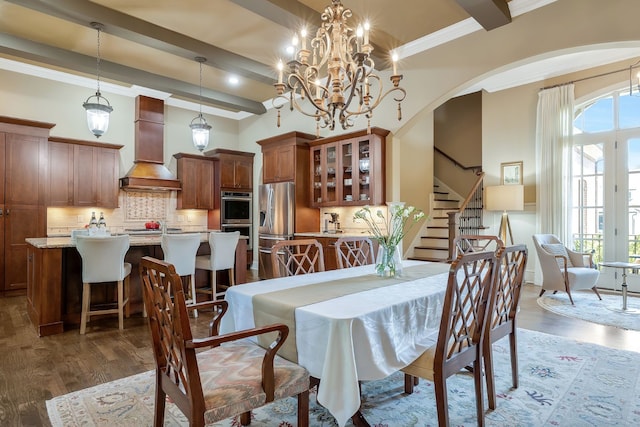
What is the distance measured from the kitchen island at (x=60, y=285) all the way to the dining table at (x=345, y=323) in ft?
8.03

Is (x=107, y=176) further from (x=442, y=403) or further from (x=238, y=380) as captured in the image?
(x=442, y=403)

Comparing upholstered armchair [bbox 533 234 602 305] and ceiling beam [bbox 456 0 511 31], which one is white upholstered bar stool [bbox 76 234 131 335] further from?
upholstered armchair [bbox 533 234 602 305]

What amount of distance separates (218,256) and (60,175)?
3.60 m

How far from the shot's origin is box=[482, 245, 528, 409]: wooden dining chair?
204cm

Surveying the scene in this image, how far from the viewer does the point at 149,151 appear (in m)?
6.82

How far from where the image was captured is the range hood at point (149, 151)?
6.58 meters

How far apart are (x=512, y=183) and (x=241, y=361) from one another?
19.3ft

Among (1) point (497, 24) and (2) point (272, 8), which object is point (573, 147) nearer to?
(1) point (497, 24)

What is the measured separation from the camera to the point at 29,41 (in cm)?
483

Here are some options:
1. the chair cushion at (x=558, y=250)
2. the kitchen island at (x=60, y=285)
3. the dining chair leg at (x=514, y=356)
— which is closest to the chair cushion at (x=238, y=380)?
the dining chair leg at (x=514, y=356)

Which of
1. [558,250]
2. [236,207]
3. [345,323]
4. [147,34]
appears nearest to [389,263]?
[345,323]

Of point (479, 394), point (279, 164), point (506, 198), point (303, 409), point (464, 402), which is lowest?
point (464, 402)

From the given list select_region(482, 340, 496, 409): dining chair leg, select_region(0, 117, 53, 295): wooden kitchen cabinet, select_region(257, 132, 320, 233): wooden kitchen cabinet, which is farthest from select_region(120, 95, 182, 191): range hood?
select_region(482, 340, 496, 409): dining chair leg

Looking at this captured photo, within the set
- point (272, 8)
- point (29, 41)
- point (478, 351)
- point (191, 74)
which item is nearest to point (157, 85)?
point (191, 74)
